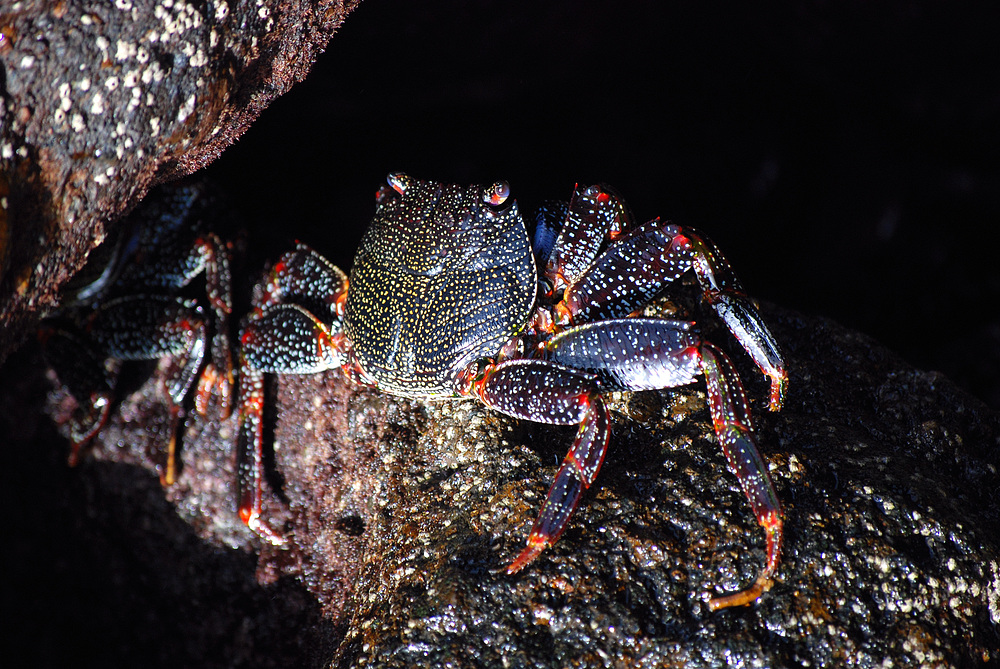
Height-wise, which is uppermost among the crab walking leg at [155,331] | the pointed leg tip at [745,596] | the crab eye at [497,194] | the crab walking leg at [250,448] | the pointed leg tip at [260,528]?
the crab walking leg at [155,331]

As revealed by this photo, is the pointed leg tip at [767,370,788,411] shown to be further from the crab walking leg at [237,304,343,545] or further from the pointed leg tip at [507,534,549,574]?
the crab walking leg at [237,304,343,545]

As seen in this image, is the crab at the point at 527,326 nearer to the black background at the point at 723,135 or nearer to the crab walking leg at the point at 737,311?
the crab walking leg at the point at 737,311

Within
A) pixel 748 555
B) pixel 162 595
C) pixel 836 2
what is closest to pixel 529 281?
pixel 748 555

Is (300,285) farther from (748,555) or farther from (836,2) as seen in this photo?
(836,2)

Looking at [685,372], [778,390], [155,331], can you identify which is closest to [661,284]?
[685,372]

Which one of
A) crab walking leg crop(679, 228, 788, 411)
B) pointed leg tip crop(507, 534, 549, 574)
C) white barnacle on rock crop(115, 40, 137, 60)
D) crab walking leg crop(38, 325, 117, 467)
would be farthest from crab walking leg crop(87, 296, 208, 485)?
crab walking leg crop(679, 228, 788, 411)

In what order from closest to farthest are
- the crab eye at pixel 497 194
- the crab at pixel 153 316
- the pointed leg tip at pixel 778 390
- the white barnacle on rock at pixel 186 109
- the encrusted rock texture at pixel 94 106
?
1. the encrusted rock texture at pixel 94 106
2. the white barnacle on rock at pixel 186 109
3. the pointed leg tip at pixel 778 390
4. the crab eye at pixel 497 194
5. the crab at pixel 153 316

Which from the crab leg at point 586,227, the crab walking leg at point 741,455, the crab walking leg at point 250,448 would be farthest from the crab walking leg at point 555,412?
the crab walking leg at point 250,448
